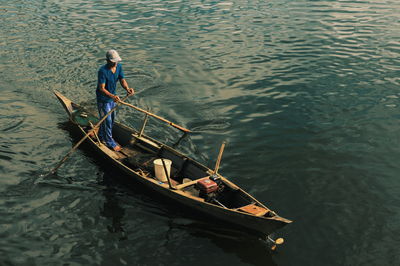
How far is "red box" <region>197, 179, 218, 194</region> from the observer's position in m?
9.80

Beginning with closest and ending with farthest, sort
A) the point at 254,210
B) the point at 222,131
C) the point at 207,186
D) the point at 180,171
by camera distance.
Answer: the point at 254,210 < the point at 207,186 < the point at 180,171 < the point at 222,131

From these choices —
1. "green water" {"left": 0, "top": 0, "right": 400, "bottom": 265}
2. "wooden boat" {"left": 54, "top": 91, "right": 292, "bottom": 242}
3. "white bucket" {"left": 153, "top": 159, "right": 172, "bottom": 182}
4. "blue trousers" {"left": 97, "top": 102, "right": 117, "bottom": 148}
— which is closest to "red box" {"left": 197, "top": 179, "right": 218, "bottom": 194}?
"wooden boat" {"left": 54, "top": 91, "right": 292, "bottom": 242}

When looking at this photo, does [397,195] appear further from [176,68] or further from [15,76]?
[15,76]

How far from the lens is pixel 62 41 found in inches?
1012

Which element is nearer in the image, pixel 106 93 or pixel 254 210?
pixel 254 210

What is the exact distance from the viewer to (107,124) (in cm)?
1299

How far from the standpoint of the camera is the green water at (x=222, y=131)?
9430mm

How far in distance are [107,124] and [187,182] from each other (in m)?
3.91

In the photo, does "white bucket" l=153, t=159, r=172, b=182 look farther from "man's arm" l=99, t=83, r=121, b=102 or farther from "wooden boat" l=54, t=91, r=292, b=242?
"man's arm" l=99, t=83, r=121, b=102

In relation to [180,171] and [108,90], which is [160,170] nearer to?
[180,171]

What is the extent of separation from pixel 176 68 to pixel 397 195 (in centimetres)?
1370

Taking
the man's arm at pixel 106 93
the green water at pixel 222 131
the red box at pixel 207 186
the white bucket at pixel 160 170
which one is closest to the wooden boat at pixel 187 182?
the red box at pixel 207 186

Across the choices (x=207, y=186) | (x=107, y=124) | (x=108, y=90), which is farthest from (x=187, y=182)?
(x=108, y=90)

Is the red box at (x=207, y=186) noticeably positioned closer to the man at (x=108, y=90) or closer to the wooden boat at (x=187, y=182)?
the wooden boat at (x=187, y=182)
